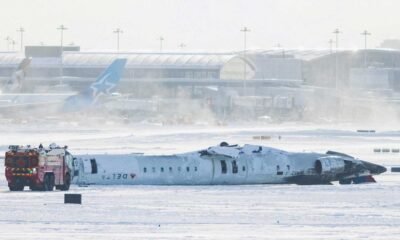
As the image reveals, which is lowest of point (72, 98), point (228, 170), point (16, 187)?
point (16, 187)

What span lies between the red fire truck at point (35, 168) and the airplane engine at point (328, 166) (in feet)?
46.9

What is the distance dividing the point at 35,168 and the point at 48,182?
117cm

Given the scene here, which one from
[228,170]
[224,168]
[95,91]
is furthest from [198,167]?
[95,91]

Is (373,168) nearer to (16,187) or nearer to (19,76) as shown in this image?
(16,187)

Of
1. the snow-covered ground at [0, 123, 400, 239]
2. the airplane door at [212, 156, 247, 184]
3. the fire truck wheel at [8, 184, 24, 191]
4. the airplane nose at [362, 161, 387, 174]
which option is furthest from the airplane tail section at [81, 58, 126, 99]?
the fire truck wheel at [8, 184, 24, 191]

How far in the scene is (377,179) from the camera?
2704 inches

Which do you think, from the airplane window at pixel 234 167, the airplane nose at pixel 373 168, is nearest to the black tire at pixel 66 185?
the airplane window at pixel 234 167

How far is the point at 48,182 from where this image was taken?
57031mm

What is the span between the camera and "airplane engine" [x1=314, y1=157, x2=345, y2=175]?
216ft

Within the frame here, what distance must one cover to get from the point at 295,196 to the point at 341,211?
7.95 meters

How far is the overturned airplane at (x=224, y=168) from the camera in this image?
60841 mm

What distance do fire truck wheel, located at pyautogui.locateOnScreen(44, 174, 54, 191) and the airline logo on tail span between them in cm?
11887

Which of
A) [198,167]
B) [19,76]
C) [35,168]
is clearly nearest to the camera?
[35,168]

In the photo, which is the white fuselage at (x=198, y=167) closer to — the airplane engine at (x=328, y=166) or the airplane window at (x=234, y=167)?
the airplane window at (x=234, y=167)
